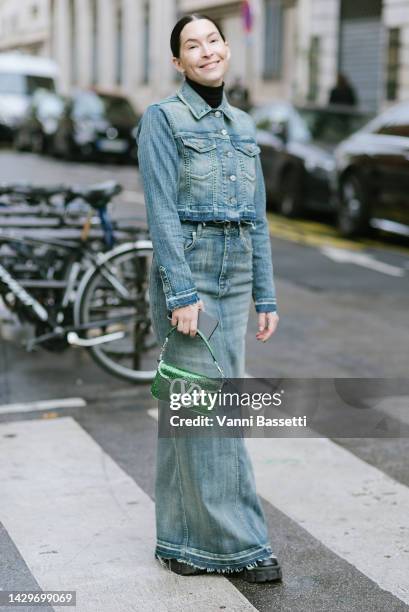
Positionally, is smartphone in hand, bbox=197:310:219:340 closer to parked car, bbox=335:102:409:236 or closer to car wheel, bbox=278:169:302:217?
parked car, bbox=335:102:409:236

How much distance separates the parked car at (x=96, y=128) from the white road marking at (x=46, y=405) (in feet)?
59.4

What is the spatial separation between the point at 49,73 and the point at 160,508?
102 feet

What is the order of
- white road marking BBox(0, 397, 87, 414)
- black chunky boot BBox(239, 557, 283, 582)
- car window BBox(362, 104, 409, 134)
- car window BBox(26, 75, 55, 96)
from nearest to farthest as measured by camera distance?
black chunky boot BBox(239, 557, 283, 582) < white road marking BBox(0, 397, 87, 414) < car window BBox(362, 104, 409, 134) < car window BBox(26, 75, 55, 96)

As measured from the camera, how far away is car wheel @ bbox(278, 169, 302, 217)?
15.1 meters

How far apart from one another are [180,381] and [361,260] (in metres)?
8.29

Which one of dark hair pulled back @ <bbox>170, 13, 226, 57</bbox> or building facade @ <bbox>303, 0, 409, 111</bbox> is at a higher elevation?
building facade @ <bbox>303, 0, 409, 111</bbox>

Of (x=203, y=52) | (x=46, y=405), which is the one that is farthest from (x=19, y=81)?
(x=203, y=52)

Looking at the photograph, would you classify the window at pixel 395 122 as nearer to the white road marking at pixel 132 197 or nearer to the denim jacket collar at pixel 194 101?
the white road marking at pixel 132 197

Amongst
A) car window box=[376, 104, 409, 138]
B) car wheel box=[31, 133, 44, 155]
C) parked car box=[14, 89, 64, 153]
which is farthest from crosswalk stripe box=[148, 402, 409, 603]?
car wheel box=[31, 133, 44, 155]

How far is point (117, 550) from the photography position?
4203 mm

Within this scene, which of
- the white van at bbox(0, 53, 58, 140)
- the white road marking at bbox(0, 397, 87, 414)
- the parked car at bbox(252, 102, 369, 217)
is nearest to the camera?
the white road marking at bbox(0, 397, 87, 414)

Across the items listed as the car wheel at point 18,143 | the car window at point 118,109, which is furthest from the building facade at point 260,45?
the car wheel at point 18,143

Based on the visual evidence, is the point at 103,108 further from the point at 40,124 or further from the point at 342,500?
the point at 342,500

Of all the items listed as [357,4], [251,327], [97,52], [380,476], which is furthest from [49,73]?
[380,476]
